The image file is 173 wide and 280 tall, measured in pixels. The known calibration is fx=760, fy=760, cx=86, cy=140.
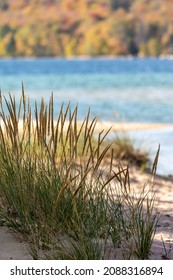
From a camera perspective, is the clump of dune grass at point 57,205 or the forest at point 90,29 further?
the forest at point 90,29

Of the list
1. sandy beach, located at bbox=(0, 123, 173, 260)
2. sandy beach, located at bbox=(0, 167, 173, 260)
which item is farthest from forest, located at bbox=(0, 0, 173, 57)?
sandy beach, located at bbox=(0, 167, 173, 260)

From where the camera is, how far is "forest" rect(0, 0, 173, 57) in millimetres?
84625

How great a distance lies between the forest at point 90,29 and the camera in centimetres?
8462

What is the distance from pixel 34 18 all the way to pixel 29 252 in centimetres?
9246

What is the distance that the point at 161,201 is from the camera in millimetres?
5980

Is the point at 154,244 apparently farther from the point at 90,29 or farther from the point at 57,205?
the point at 90,29

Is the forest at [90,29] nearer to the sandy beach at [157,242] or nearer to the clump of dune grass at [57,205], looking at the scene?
the sandy beach at [157,242]

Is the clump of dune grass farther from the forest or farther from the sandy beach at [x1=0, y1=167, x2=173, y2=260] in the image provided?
the forest

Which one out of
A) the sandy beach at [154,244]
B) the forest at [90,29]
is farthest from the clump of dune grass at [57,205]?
the forest at [90,29]

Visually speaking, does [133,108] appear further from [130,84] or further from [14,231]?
[14,231]

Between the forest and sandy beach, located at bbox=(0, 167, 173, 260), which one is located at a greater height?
sandy beach, located at bbox=(0, 167, 173, 260)

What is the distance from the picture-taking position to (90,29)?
91.7m

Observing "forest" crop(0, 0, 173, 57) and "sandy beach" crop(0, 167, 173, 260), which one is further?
"forest" crop(0, 0, 173, 57)

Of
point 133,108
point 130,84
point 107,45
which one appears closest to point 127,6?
point 107,45
